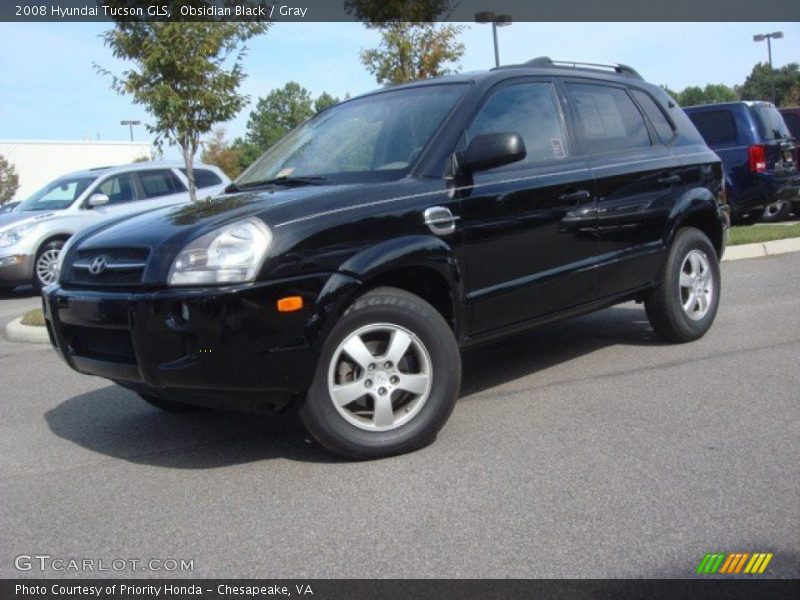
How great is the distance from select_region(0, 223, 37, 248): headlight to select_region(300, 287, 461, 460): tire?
9222 mm

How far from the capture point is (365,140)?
190 inches

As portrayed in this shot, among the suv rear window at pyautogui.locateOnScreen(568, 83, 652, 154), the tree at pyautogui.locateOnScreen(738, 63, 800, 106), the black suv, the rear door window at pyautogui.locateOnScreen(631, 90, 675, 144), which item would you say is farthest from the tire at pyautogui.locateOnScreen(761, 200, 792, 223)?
the tree at pyautogui.locateOnScreen(738, 63, 800, 106)

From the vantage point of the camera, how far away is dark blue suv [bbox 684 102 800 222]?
12922 mm

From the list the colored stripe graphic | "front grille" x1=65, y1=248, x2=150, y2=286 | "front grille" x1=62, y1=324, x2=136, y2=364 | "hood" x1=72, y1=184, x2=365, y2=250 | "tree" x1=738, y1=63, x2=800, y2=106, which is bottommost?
the colored stripe graphic

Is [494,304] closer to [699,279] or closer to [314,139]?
[314,139]

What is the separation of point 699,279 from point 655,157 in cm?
100

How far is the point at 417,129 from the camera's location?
4.69 m

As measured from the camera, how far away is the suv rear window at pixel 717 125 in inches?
521

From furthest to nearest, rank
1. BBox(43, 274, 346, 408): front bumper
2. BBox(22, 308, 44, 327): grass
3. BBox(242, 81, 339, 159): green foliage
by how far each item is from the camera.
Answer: BBox(242, 81, 339, 159): green foliage → BBox(22, 308, 44, 327): grass → BBox(43, 274, 346, 408): front bumper

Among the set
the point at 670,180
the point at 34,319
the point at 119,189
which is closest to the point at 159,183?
the point at 119,189

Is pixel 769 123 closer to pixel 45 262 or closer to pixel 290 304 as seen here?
pixel 45 262

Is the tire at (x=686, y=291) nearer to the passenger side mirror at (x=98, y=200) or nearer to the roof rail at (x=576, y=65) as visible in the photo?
the roof rail at (x=576, y=65)

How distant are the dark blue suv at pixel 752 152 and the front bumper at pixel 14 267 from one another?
9593mm

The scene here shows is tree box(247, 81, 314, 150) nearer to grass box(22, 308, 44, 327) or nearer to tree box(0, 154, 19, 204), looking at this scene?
tree box(0, 154, 19, 204)
